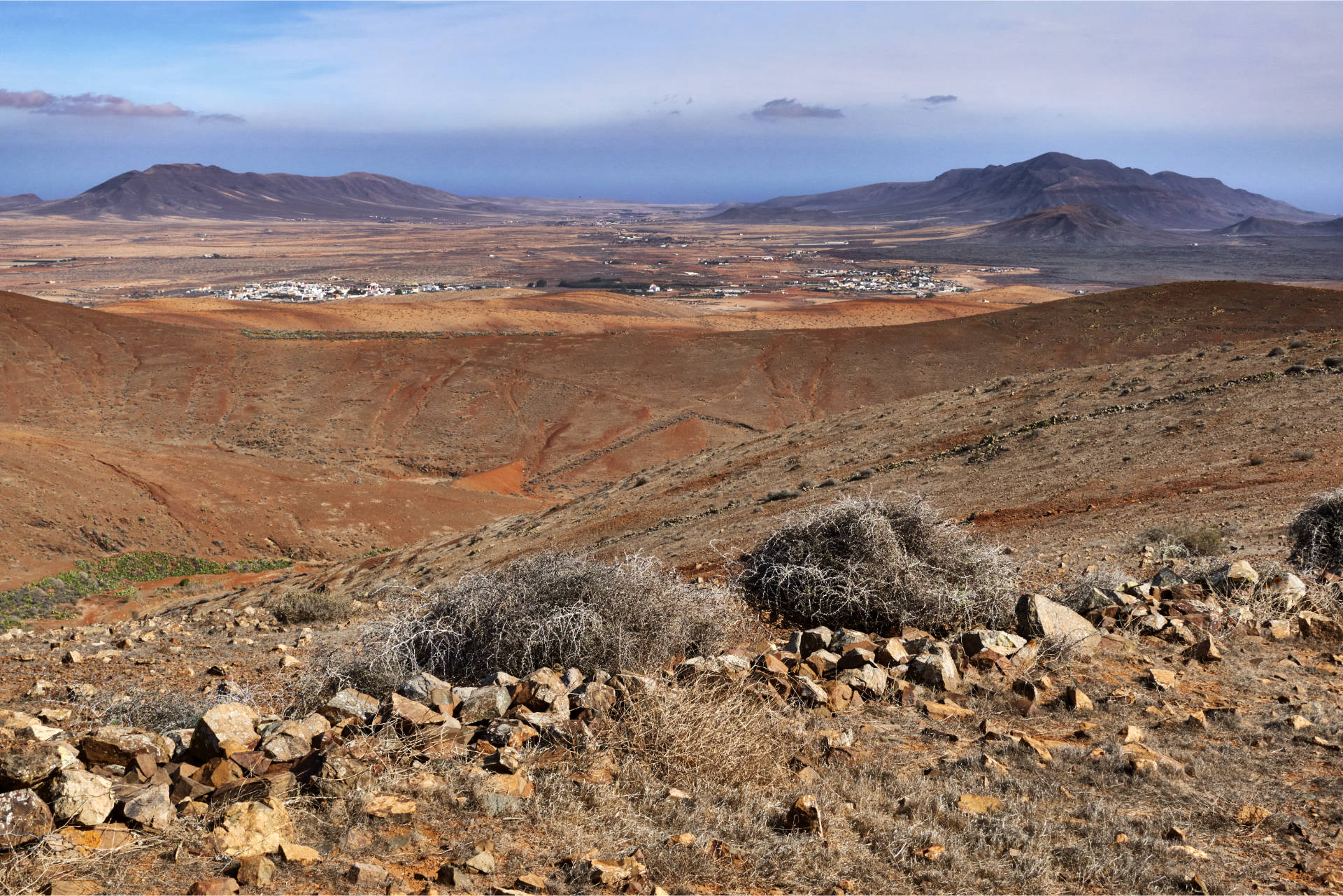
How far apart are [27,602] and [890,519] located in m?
16.0

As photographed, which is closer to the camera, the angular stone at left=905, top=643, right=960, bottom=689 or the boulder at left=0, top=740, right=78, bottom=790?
the boulder at left=0, top=740, right=78, bottom=790

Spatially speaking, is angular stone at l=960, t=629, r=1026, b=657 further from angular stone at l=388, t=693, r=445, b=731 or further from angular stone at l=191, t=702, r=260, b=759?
angular stone at l=191, t=702, r=260, b=759

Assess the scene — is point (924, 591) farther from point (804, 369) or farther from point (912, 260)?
point (912, 260)

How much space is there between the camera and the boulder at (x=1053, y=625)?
616 centimetres

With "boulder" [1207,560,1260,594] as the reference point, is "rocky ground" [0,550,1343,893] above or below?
below

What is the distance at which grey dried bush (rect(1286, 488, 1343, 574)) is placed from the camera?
25.6ft

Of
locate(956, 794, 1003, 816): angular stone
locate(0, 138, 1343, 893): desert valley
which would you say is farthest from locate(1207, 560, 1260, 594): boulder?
locate(956, 794, 1003, 816): angular stone

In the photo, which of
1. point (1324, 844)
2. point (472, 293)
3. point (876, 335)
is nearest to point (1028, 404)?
point (1324, 844)

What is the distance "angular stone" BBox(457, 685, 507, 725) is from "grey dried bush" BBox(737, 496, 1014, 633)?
9.48 feet

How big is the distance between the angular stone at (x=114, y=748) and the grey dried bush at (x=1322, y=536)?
346 inches

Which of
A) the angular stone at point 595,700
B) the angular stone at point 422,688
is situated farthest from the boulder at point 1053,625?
the angular stone at point 422,688

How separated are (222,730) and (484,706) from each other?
4.24ft

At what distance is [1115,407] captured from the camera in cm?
1711

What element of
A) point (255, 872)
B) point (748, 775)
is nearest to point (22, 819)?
point (255, 872)
